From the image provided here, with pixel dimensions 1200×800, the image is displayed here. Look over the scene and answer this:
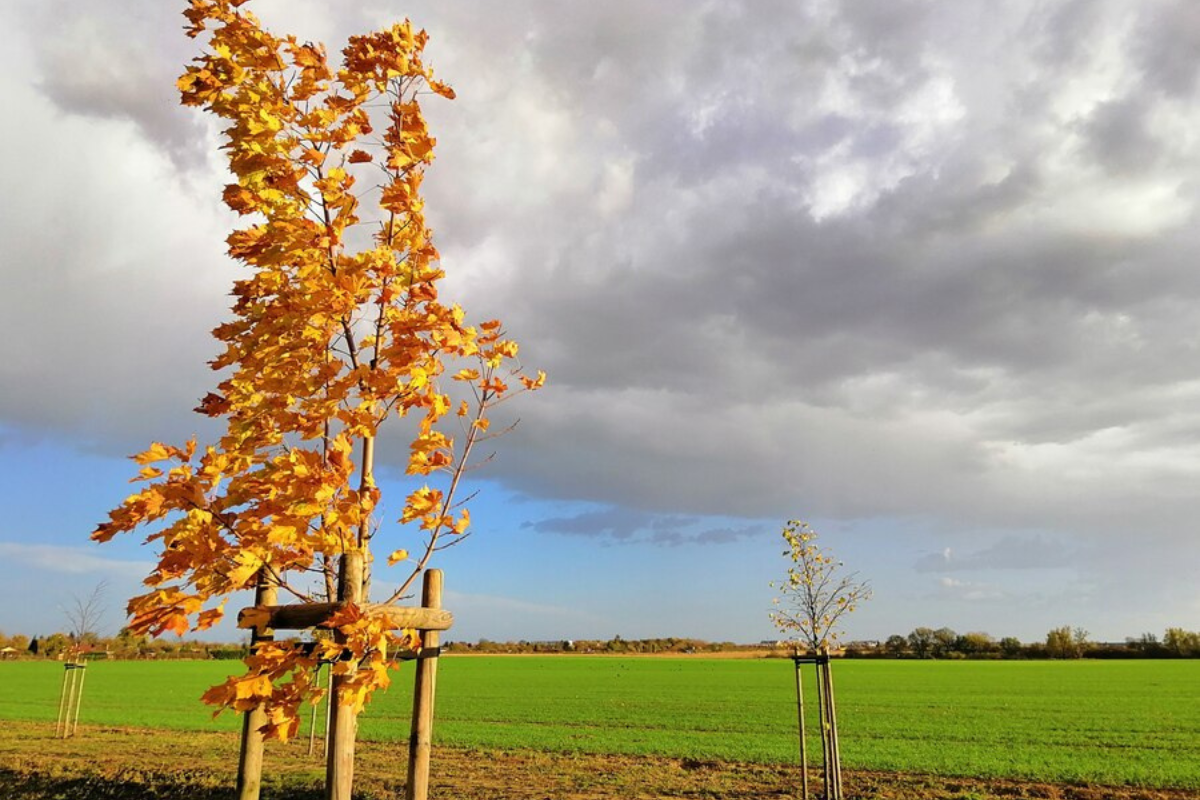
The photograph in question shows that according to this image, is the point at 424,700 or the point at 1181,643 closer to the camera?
the point at 424,700

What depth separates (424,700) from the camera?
19.8 feet

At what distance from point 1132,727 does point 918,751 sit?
12950mm

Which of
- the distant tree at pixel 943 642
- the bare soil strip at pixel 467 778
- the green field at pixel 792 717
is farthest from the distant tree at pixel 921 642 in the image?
the bare soil strip at pixel 467 778

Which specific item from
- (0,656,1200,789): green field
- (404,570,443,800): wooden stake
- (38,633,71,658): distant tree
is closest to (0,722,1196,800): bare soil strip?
(0,656,1200,789): green field

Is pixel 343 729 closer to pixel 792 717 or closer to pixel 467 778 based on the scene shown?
A: pixel 467 778

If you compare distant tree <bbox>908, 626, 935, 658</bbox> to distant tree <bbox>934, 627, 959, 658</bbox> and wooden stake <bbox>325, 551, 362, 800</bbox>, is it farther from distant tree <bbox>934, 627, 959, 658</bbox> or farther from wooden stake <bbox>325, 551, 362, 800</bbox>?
wooden stake <bbox>325, 551, 362, 800</bbox>

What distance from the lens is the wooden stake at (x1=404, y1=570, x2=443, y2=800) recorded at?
19.5 ft

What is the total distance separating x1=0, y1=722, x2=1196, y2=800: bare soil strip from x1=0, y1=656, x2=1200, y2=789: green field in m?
2.02

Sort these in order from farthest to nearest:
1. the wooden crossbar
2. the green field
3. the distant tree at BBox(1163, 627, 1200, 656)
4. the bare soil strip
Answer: the distant tree at BBox(1163, 627, 1200, 656)
the green field
the bare soil strip
the wooden crossbar

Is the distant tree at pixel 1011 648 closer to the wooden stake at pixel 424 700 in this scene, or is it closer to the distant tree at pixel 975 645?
the distant tree at pixel 975 645

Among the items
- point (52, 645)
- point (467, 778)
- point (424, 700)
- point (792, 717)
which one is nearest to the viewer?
point (424, 700)

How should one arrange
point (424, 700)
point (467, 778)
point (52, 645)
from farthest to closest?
point (52, 645), point (467, 778), point (424, 700)

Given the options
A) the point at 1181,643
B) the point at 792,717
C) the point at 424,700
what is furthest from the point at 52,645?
the point at 1181,643

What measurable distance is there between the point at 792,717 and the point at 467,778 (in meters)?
19.7
